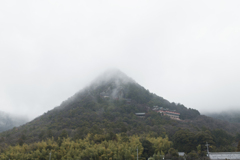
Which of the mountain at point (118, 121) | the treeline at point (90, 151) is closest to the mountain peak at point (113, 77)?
the mountain at point (118, 121)

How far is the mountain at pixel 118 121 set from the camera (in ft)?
111

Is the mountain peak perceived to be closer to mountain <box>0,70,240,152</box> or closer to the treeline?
mountain <box>0,70,240,152</box>

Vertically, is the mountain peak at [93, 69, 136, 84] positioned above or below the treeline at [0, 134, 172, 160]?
above

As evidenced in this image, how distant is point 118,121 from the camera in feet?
156

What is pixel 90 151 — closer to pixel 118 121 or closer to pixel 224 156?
pixel 224 156

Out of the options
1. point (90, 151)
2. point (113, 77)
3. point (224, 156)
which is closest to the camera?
point (224, 156)

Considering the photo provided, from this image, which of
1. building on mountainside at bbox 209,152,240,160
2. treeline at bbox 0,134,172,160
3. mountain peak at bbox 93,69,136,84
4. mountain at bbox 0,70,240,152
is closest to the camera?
building on mountainside at bbox 209,152,240,160

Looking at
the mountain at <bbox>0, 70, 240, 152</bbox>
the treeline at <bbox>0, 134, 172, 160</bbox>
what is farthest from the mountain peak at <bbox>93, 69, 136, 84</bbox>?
the treeline at <bbox>0, 134, 172, 160</bbox>

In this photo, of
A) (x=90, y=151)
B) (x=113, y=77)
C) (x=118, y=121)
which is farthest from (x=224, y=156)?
(x=113, y=77)

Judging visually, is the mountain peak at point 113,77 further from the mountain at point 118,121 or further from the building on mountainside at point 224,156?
the building on mountainside at point 224,156

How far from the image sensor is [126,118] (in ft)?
167

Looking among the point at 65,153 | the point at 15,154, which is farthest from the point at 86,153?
the point at 15,154

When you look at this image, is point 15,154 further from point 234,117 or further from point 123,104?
point 234,117

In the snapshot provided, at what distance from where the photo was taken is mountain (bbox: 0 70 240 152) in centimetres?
3369
